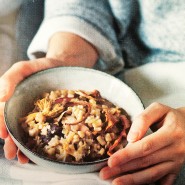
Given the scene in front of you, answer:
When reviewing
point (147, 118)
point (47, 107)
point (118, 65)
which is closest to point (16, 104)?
point (47, 107)

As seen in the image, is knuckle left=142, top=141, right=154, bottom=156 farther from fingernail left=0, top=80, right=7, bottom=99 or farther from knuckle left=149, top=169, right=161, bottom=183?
fingernail left=0, top=80, right=7, bottom=99

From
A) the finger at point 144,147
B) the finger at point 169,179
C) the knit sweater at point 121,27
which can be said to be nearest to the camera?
the finger at point 144,147

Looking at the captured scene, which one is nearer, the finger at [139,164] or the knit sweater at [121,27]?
the finger at [139,164]

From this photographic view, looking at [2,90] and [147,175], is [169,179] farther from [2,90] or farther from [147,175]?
[2,90]

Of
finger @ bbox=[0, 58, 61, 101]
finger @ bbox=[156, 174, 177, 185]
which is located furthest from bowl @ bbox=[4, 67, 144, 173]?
finger @ bbox=[156, 174, 177, 185]

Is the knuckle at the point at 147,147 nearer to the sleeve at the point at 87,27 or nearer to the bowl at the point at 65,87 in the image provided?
the bowl at the point at 65,87

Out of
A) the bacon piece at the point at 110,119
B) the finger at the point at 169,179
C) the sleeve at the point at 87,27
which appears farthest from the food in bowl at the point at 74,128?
the sleeve at the point at 87,27

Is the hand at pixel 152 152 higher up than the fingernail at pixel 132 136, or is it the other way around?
the fingernail at pixel 132 136
